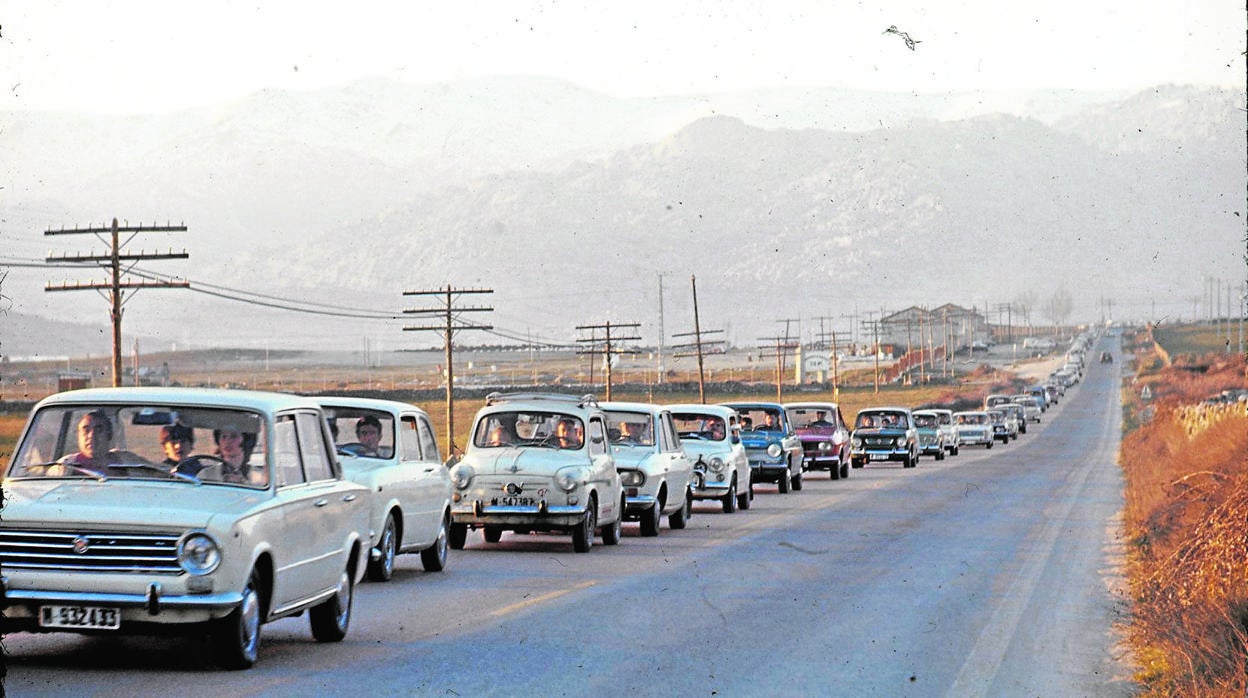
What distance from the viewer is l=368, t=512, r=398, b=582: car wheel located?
18.2 meters

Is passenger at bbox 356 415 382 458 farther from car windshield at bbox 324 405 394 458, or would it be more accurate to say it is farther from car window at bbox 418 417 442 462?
car window at bbox 418 417 442 462

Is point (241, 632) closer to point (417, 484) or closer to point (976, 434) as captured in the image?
point (417, 484)

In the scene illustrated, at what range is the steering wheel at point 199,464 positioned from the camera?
38.1 ft

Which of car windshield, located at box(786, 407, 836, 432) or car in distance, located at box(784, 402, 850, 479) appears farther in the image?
car windshield, located at box(786, 407, 836, 432)

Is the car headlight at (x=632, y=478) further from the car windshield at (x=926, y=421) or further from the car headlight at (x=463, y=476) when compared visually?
the car windshield at (x=926, y=421)

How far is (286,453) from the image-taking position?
1228 centimetres

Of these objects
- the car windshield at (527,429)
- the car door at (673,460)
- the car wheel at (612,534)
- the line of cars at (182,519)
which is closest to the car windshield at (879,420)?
the car door at (673,460)

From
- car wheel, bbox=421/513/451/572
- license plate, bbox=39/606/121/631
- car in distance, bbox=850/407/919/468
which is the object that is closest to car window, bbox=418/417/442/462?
car wheel, bbox=421/513/451/572

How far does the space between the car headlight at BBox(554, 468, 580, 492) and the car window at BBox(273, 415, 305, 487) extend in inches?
377

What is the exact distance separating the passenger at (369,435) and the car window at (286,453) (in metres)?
6.12

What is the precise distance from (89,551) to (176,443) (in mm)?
1245

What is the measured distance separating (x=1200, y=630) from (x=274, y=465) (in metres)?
6.53

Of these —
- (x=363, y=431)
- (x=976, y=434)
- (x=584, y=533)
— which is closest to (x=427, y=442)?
(x=363, y=431)

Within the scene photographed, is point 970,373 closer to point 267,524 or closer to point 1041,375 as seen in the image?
point 1041,375
